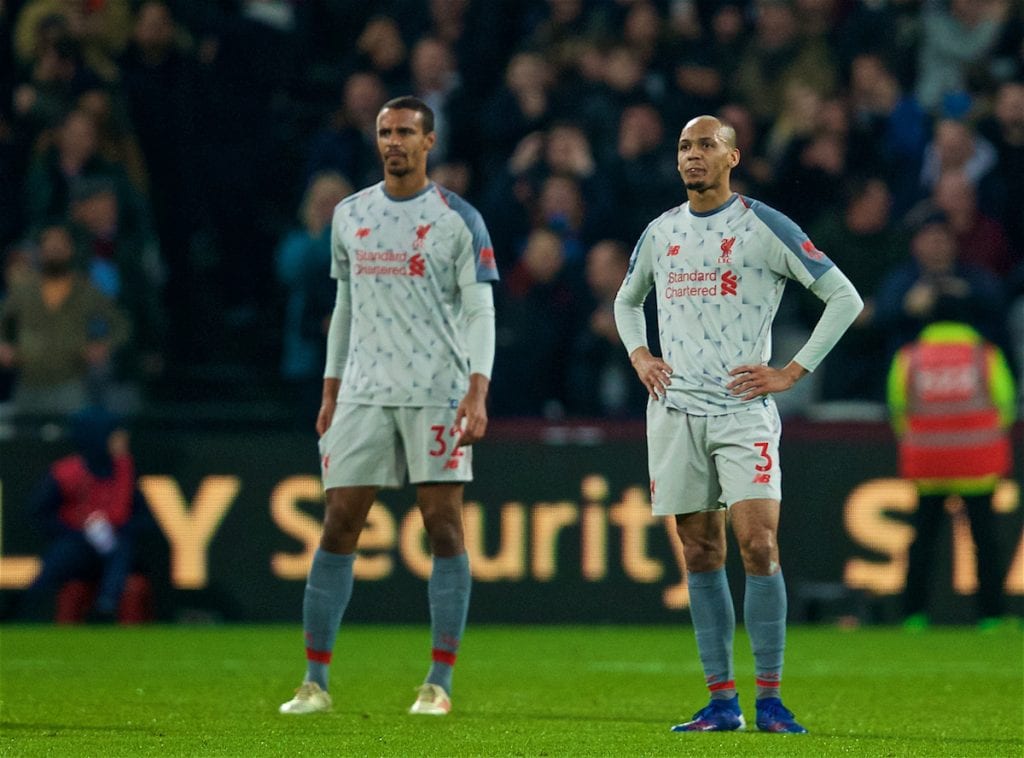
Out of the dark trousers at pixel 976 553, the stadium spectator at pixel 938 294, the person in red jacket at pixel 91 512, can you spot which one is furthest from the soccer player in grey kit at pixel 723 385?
the person in red jacket at pixel 91 512

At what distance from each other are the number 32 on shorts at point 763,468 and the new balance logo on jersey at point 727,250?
715mm

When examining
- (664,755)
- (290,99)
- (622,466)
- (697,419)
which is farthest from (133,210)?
(664,755)

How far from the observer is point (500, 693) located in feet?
31.9

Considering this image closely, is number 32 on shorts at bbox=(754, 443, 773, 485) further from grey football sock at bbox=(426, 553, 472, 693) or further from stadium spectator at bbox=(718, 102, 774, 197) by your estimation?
stadium spectator at bbox=(718, 102, 774, 197)

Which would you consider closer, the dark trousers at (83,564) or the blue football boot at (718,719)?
the blue football boot at (718,719)

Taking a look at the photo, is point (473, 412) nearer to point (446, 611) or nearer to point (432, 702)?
point (446, 611)

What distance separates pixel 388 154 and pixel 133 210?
749 cm

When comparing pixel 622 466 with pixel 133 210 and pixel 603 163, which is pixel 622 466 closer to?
pixel 603 163

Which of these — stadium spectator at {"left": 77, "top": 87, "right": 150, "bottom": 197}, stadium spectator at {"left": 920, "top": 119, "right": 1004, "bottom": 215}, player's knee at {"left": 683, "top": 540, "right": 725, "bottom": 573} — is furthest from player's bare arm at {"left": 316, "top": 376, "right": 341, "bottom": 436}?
stadium spectator at {"left": 920, "top": 119, "right": 1004, "bottom": 215}

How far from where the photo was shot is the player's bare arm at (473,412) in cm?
848

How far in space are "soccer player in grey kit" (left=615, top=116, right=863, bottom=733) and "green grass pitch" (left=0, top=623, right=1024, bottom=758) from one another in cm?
44

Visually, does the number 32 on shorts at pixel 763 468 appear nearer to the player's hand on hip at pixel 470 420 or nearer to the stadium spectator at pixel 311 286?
the player's hand on hip at pixel 470 420

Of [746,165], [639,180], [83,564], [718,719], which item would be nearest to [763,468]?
[718,719]

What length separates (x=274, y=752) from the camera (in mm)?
6984
